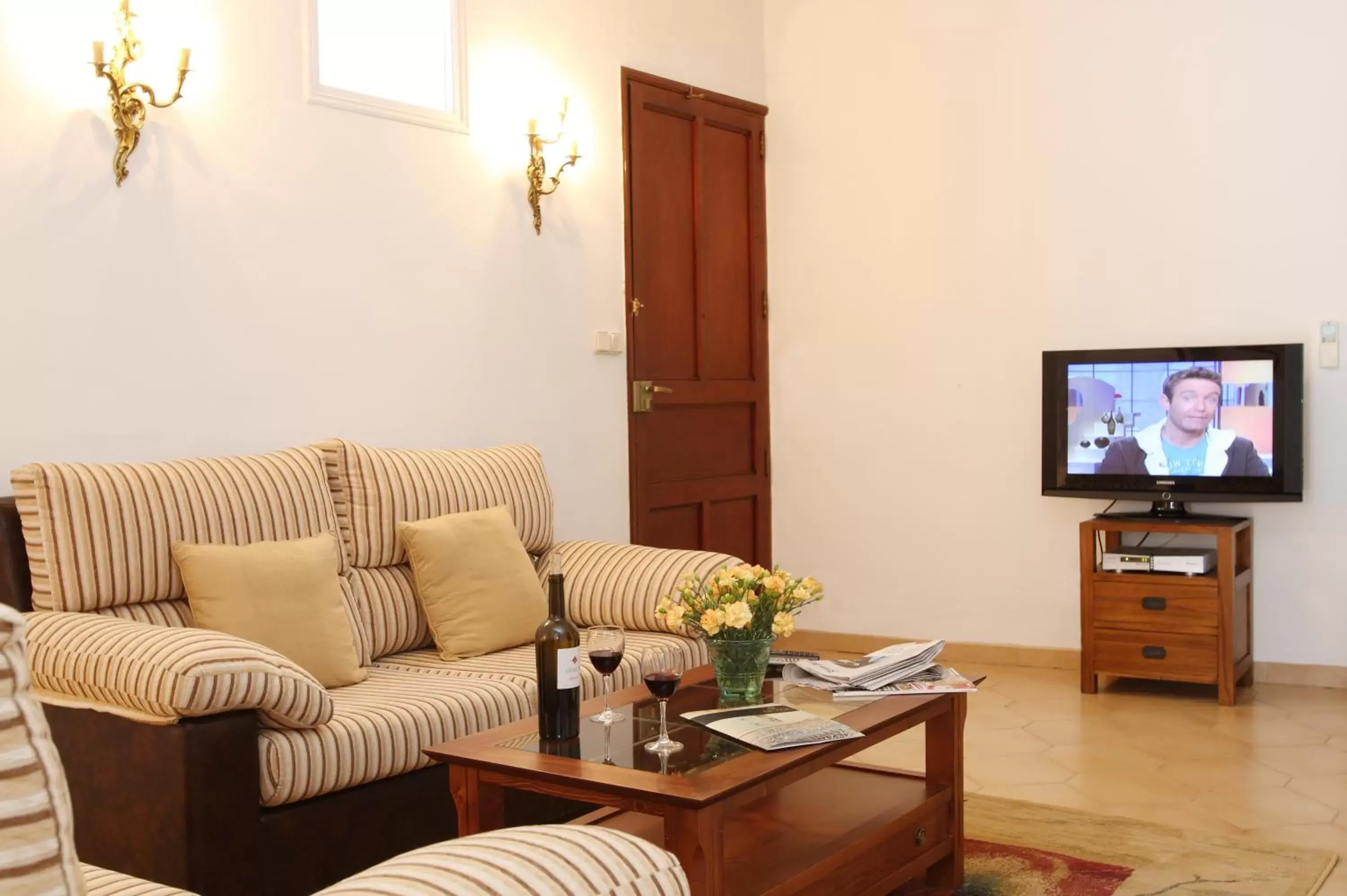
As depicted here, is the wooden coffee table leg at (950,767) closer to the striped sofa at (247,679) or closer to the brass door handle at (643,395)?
the striped sofa at (247,679)

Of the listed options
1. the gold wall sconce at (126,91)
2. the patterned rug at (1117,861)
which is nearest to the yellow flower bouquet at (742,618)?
the patterned rug at (1117,861)

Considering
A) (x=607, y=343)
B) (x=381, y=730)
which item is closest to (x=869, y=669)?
(x=381, y=730)

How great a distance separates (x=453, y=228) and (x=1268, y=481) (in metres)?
2.91

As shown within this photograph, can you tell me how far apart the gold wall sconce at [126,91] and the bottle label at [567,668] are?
70.8 inches

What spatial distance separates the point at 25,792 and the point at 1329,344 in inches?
182

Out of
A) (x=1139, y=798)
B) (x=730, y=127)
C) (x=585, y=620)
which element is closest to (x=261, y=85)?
(x=585, y=620)

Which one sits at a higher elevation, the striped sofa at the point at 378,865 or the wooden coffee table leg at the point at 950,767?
the striped sofa at the point at 378,865

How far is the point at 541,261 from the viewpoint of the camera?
462 centimetres

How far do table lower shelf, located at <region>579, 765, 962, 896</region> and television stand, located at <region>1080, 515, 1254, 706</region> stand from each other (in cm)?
205

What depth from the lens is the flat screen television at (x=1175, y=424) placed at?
15.1ft

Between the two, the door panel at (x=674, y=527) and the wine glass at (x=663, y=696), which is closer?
the wine glass at (x=663, y=696)

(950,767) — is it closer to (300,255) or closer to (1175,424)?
(300,255)

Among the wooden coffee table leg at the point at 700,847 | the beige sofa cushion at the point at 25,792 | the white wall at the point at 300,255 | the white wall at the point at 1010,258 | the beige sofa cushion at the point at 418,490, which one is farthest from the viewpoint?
the white wall at the point at 1010,258

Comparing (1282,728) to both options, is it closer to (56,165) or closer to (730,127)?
(730,127)
